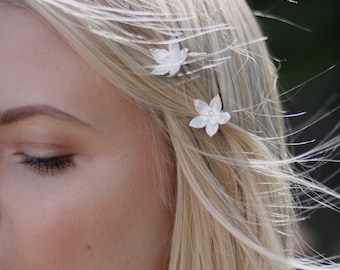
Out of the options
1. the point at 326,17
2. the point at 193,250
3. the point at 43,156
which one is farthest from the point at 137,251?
the point at 326,17

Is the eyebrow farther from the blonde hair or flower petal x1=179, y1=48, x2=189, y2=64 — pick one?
flower petal x1=179, y1=48, x2=189, y2=64

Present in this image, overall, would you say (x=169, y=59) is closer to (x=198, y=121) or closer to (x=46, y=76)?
(x=198, y=121)

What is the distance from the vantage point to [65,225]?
178 cm

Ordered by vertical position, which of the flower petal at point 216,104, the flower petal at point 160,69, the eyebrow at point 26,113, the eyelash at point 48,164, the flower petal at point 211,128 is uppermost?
the flower petal at point 160,69

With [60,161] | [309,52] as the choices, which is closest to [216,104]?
[60,161]

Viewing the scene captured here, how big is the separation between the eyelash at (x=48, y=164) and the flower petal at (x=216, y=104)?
0.36 m

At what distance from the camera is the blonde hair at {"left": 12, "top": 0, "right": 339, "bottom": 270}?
1.83 m

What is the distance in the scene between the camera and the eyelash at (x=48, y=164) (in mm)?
1796

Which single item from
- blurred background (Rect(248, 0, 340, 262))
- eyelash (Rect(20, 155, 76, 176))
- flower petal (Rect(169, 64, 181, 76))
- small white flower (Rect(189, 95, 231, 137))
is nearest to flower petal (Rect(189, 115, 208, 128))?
small white flower (Rect(189, 95, 231, 137))

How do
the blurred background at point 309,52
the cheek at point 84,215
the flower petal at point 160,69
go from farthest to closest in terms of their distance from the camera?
1. the blurred background at point 309,52
2. the flower petal at point 160,69
3. the cheek at point 84,215

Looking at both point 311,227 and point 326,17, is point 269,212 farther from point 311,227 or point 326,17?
point 326,17

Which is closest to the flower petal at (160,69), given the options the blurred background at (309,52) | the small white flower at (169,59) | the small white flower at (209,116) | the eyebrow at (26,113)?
the small white flower at (169,59)

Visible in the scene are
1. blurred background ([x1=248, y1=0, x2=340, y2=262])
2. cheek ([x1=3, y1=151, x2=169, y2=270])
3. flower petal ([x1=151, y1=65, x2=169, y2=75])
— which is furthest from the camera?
blurred background ([x1=248, y1=0, x2=340, y2=262])

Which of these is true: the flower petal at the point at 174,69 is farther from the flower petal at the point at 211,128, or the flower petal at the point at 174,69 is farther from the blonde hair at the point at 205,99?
the flower petal at the point at 211,128
